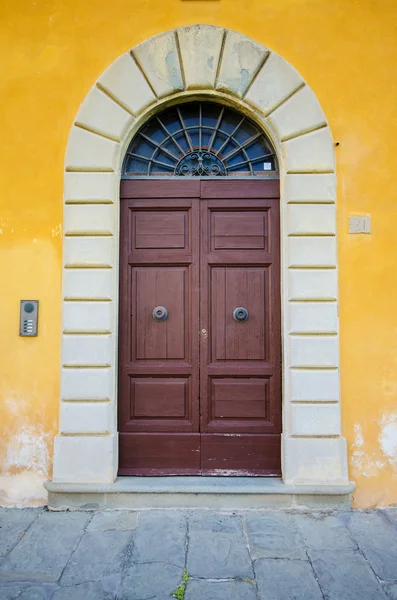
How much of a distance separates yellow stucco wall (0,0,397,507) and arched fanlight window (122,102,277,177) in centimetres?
67

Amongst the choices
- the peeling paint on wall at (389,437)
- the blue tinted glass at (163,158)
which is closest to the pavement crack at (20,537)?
the peeling paint on wall at (389,437)

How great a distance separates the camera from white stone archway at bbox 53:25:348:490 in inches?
156

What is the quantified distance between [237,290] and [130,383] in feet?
4.47

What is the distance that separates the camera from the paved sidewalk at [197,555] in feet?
9.14

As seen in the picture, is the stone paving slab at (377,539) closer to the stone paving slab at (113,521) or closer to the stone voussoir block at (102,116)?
the stone paving slab at (113,521)

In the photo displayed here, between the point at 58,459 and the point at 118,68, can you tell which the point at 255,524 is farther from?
the point at 118,68

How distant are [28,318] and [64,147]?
1.65m

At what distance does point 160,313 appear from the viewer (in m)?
4.21

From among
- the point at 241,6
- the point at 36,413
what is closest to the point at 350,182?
the point at 241,6

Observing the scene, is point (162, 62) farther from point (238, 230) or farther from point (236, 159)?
point (238, 230)

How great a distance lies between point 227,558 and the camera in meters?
3.12

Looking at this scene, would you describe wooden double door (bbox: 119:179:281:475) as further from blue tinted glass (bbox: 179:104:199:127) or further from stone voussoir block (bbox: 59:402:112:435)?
blue tinted glass (bbox: 179:104:199:127)

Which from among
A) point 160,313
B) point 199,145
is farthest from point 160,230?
point 199,145

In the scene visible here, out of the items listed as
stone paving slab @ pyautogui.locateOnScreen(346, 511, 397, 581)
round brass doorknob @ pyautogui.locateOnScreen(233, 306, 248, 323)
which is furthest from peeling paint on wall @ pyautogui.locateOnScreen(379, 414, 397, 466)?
round brass doorknob @ pyautogui.locateOnScreen(233, 306, 248, 323)
